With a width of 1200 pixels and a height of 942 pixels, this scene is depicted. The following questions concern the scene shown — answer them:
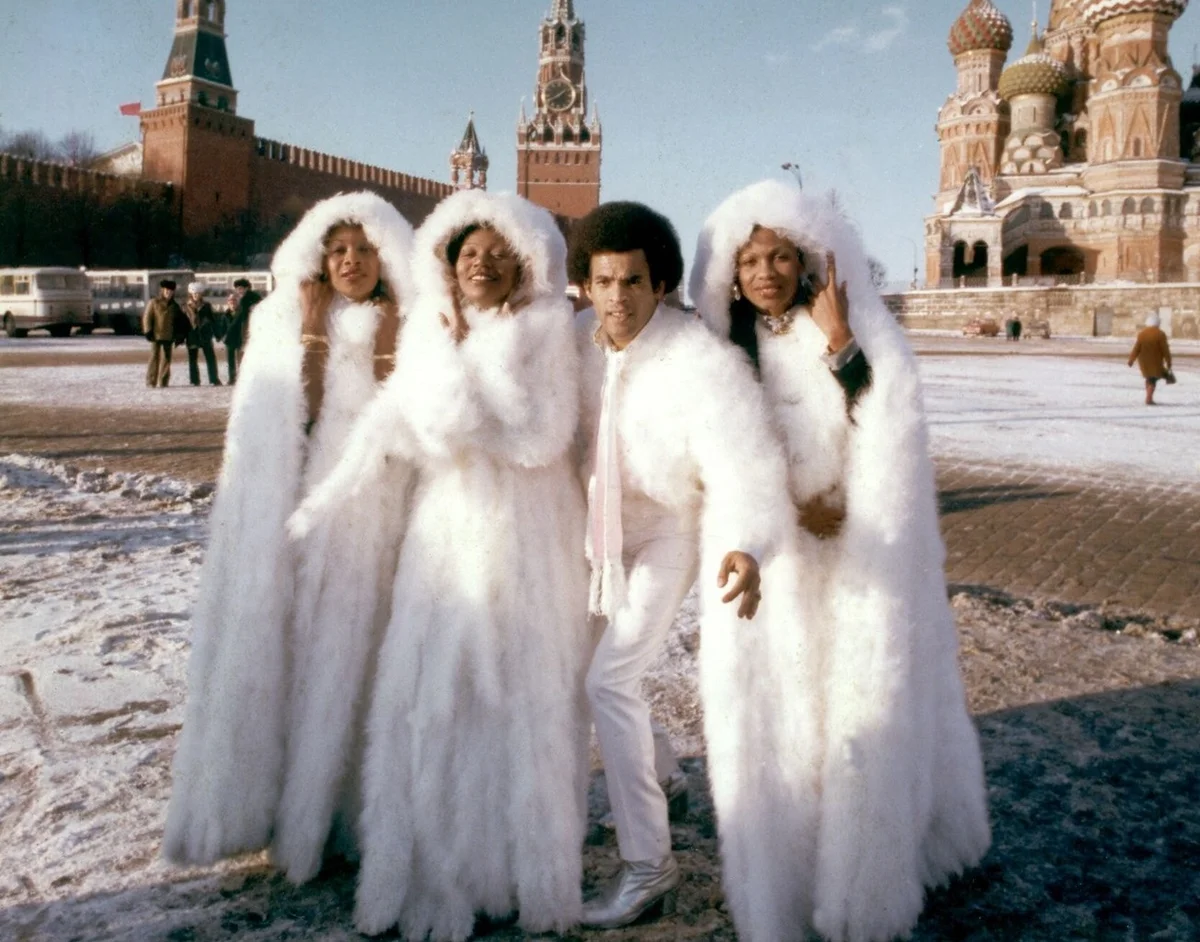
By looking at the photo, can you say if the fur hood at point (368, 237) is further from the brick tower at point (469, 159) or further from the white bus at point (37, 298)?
the brick tower at point (469, 159)

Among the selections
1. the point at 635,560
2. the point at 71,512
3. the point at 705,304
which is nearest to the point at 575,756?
the point at 635,560

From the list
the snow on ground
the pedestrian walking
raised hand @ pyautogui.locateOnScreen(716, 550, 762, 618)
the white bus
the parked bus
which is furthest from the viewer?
the parked bus

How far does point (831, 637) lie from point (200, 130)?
58.4m

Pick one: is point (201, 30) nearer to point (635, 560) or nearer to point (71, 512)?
point (71, 512)

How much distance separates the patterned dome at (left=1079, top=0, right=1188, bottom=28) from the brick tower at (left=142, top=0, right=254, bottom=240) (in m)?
42.5

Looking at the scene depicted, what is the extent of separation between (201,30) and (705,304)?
62.7 m

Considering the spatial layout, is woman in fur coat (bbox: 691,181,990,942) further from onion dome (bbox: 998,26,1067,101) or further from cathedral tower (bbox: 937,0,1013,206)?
onion dome (bbox: 998,26,1067,101)

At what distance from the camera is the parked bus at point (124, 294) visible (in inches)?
1283

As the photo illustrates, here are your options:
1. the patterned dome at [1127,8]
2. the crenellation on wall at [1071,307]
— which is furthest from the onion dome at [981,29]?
the crenellation on wall at [1071,307]

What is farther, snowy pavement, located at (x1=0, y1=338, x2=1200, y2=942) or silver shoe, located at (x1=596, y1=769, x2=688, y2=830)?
silver shoe, located at (x1=596, y1=769, x2=688, y2=830)

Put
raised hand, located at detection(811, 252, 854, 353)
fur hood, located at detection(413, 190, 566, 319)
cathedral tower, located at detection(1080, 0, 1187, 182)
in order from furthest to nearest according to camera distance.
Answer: cathedral tower, located at detection(1080, 0, 1187, 182) < fur hood, located at detection(413, 190, 566, 319) < raised hand, located at detection(811, 252, 854, 353)

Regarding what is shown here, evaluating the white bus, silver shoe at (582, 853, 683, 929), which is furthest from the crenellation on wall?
silver shoe at (582, 853, 683, 929)

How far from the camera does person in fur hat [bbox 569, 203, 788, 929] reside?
210 cm

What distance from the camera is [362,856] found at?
2211 millimetres
